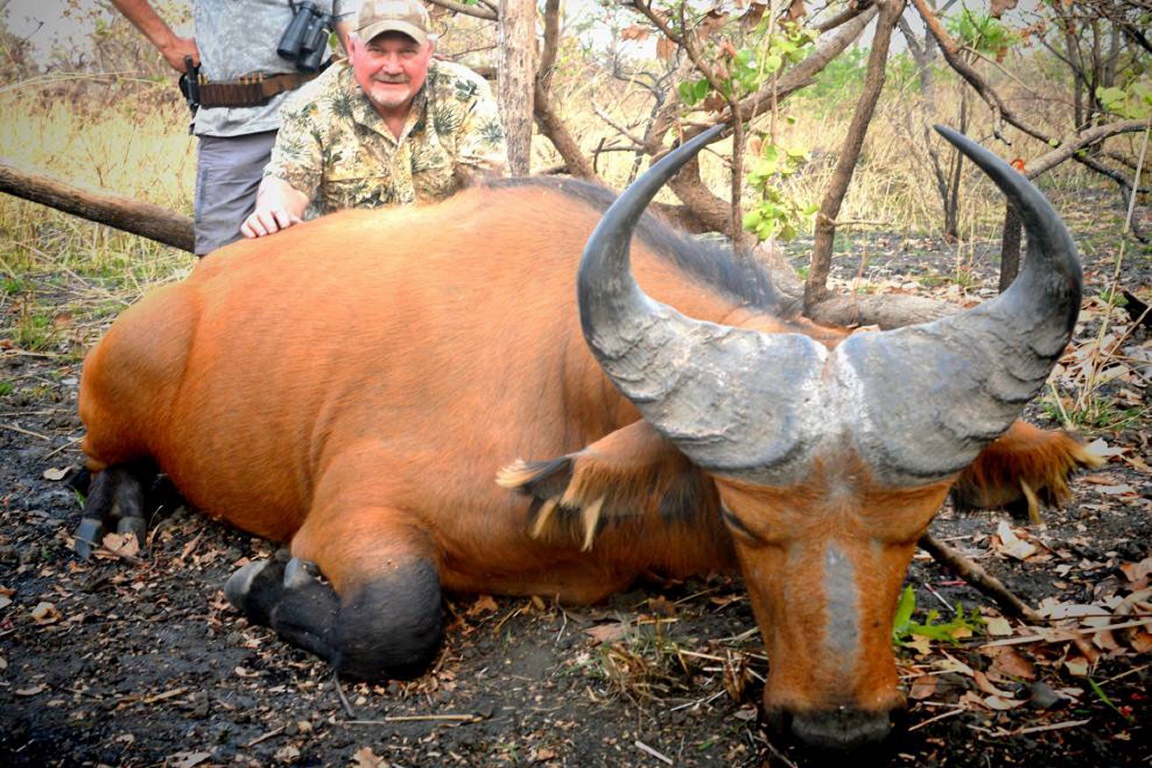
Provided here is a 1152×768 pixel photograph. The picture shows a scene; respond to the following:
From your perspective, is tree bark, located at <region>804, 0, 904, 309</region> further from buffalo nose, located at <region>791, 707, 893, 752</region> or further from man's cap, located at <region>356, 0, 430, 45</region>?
buffalo nose, located at <region>791, 707, 893, 752</region>

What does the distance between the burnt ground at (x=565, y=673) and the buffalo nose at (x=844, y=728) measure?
14 centimetres

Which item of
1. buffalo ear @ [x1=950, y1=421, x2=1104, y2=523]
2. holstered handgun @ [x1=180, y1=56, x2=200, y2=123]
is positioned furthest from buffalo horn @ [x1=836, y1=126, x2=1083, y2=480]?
holstered handgun @ [x1=180, y1=56, x2=200, y2=123]

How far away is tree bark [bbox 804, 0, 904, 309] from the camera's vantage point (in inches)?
227

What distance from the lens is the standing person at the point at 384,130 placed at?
5594 mm

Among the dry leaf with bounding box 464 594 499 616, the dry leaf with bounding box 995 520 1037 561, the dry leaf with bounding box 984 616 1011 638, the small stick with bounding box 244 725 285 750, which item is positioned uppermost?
the dry leaf with bounding box 995 520 1037 561

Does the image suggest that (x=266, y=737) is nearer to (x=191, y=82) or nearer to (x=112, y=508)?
(x=112, y=508)

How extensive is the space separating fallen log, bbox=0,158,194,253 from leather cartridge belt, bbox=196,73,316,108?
92 centimetres

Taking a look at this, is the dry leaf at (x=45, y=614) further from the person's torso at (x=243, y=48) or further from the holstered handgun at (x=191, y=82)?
the holstered handgun at (x=191, y=82)

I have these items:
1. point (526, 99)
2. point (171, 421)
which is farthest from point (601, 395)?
point (526, 99)

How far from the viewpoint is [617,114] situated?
16.9 meters

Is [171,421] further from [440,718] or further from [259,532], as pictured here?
[440,718]

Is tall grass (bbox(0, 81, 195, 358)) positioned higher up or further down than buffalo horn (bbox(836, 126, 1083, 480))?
further down

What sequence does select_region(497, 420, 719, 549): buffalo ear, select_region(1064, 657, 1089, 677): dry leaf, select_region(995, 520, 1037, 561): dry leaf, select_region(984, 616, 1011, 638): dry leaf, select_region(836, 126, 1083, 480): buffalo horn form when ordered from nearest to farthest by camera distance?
select_region(836, 126, 1083, 480): buffalo horn → select_region(497, 420, 719, 549): buffalo ear → select_region(1064, 657, 1089, 677): dry leaf → select_region(984, 616, 1011, 638): dry leaf → select_region(995, 520, 1037, 561): dry leaf

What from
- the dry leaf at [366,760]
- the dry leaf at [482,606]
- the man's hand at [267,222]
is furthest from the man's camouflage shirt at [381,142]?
the dry leaf at [366,760]
